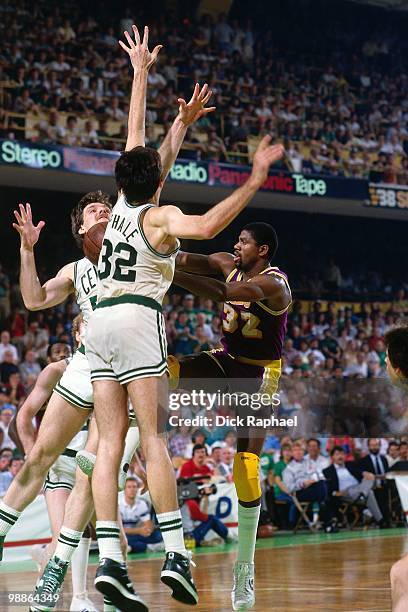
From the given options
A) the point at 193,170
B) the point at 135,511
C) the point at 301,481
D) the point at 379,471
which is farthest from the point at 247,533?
the point at 193,170

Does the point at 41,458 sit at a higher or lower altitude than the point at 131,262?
lower

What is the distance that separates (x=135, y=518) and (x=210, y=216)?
9212 millimetres

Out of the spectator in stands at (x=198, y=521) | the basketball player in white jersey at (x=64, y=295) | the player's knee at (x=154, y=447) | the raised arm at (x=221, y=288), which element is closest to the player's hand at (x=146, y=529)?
the spectator in stands at (x=198, y=521)

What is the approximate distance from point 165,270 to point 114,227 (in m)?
0.40

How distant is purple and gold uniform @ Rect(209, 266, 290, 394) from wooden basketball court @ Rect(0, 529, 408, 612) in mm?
1763

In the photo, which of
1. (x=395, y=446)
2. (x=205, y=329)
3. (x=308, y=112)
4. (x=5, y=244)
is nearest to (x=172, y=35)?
(x=308, y=112)

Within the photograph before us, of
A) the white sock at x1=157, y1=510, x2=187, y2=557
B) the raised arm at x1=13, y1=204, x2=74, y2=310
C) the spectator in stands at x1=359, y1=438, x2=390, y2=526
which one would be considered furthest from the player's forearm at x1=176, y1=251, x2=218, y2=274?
the spectator in stands at x1=359, y1=438, x2=390, y2=526

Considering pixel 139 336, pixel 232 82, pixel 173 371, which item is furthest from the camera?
pixel 232 82

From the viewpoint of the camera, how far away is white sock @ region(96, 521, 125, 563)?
561 centimetres

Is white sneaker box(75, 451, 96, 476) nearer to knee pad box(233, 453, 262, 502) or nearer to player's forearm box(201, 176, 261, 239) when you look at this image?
knee pad box(233, 453, 262, 502)

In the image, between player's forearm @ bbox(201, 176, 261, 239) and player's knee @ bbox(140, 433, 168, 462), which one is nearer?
player's forearm @ bbox(201, 176, 261, 239)

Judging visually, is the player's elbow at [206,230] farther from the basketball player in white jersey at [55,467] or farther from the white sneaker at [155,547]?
the white sneaker at [155,547]

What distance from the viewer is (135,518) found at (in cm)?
1398

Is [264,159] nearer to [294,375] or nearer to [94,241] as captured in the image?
[94,241]
